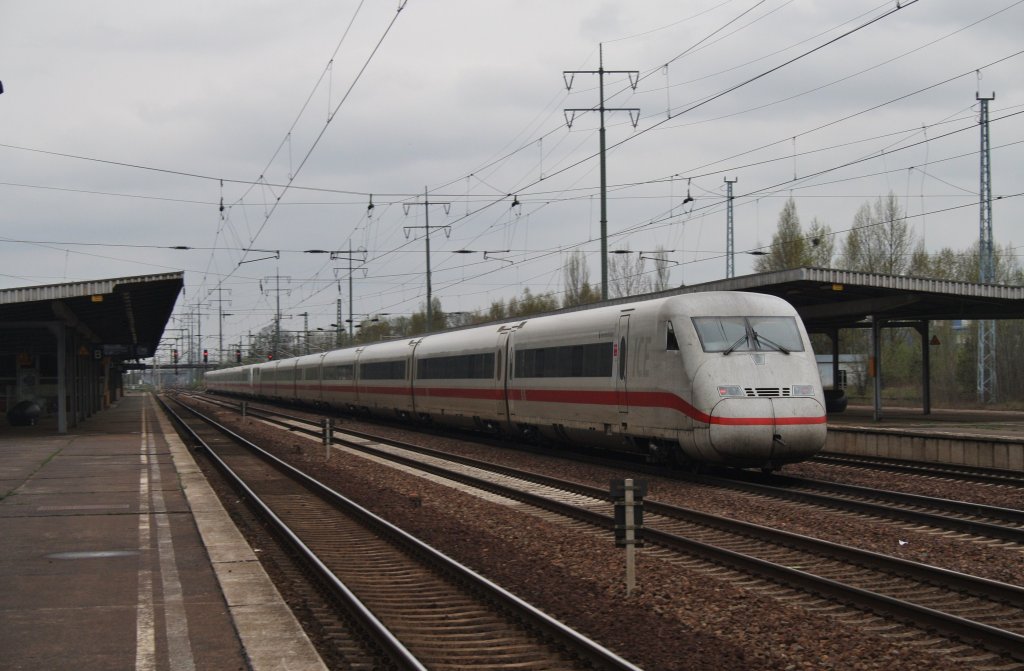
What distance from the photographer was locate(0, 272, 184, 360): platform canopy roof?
2734 centimetres

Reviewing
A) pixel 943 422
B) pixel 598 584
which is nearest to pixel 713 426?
pixel 598 584

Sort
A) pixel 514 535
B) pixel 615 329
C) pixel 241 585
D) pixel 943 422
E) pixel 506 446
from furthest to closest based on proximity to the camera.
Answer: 1. pixel 943 422
2. pixel 506 446
3. pixel 615 329
4. pixel 514 535
5. pixel 241 585

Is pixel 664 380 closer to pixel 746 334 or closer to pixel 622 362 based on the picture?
Answer: pixel 746 334

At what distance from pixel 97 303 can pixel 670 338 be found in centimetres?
2190

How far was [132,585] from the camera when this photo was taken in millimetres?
9422

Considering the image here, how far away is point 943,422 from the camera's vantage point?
3177 centimetres

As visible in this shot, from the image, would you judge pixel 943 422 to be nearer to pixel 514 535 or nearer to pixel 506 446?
pixel 506 446

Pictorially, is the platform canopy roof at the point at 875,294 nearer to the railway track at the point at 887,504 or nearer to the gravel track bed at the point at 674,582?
the railway track at the point at 887,504

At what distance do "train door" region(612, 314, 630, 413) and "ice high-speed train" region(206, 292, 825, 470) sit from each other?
0.9 inches

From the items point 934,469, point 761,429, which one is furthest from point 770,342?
point 934,469

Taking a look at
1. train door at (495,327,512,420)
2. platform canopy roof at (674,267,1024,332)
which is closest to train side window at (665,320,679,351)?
train door at (495,327,512,420)

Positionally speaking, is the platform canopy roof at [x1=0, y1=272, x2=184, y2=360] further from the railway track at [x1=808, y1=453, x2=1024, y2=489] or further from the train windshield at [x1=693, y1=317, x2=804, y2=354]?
the railway track at [x1=808, y1=453, x2=1024, y2=489]

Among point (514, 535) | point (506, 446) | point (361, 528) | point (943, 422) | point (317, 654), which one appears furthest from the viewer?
point (943, 422)

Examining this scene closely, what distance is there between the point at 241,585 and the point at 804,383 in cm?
978
